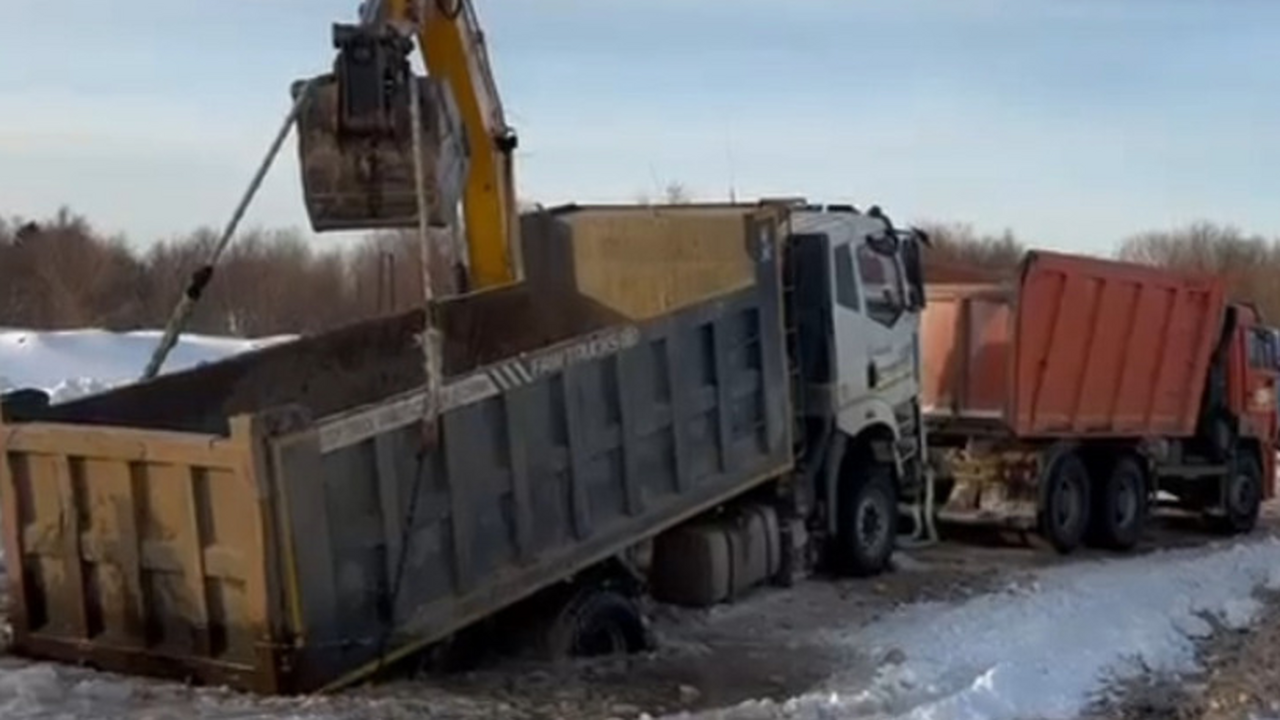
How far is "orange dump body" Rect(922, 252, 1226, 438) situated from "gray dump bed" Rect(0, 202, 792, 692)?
5960 millimetres

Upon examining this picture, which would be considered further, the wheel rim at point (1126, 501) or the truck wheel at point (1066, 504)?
the wheel rim at point (1126, 501)

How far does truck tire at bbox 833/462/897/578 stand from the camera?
13891 millimetres

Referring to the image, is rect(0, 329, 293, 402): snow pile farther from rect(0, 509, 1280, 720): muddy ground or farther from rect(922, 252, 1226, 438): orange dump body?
rect(0, 509, 1280, 720): muddy ground

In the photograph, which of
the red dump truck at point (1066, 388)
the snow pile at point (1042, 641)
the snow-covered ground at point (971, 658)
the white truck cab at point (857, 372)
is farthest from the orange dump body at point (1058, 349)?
the white truck cab at point (857, 372)

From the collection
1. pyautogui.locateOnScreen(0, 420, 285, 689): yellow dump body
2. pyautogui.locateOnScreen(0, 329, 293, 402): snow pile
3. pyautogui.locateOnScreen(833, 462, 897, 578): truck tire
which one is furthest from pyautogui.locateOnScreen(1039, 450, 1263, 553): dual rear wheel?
pyautogui.locateOnScreen(0, 329, 293, 402): snow pile

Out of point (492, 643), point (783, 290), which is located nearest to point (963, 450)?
point (783, 290)

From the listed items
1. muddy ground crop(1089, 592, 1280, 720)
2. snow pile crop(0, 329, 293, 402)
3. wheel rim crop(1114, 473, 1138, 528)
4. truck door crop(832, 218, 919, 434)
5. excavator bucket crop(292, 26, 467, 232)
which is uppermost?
excavator bucket crop(292, 26, 467, 232)

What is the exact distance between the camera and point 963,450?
16.9 m

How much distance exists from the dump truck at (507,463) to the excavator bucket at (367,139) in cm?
103

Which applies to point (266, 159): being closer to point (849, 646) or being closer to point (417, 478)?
point (417, 478)

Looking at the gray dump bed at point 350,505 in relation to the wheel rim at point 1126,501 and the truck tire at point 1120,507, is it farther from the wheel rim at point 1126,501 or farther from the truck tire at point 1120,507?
the wheel rim at point 1126,501

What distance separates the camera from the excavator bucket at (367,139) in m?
9.97

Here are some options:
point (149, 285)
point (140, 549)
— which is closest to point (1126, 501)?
point (140, 549)

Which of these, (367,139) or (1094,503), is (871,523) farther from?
(367,139)
